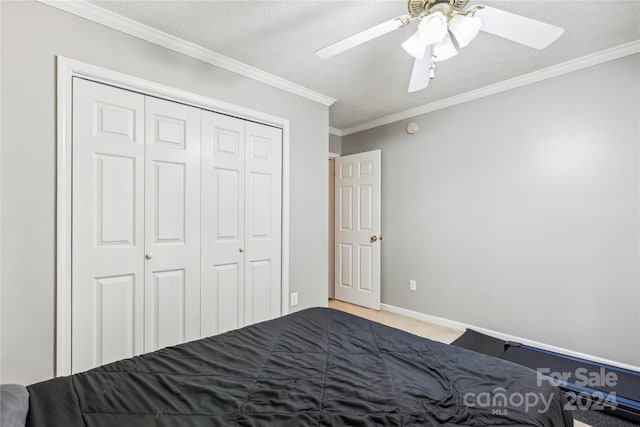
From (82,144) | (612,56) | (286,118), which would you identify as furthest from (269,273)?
(612,56)

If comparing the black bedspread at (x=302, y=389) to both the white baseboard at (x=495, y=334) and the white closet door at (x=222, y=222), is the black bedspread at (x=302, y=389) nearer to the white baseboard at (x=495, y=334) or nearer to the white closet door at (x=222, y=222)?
the white closet door at (x=222, y=222)

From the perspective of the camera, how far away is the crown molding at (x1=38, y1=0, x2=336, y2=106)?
5.93 ft

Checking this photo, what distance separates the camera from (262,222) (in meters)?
2.76

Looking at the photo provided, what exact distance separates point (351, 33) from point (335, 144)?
7.77ft

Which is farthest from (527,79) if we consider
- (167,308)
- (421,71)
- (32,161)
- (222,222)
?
(32,161)

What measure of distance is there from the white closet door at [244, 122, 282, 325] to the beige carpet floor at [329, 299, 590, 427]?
138 cm

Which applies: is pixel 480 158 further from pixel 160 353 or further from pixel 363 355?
pixel 160 353

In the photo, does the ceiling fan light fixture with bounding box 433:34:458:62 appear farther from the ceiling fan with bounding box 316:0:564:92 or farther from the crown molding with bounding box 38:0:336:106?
the crown molding with bounding box 38:0:336:106

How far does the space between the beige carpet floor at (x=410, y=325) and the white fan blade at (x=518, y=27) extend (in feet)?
8.40

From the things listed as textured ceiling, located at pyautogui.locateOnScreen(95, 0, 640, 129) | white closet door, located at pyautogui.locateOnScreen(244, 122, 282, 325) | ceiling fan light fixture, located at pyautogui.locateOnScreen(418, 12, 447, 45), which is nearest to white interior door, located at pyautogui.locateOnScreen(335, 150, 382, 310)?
textured ceiling, located at pyautogui.locateOnScreen(95, 0, 640, 129)

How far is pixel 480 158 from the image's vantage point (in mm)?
3084

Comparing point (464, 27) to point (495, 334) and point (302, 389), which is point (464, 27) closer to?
point (302, 389)

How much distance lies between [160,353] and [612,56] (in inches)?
143

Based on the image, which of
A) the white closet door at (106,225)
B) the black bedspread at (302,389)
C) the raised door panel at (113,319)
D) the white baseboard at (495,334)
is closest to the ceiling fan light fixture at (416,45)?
the black bedspread at (302,389)
